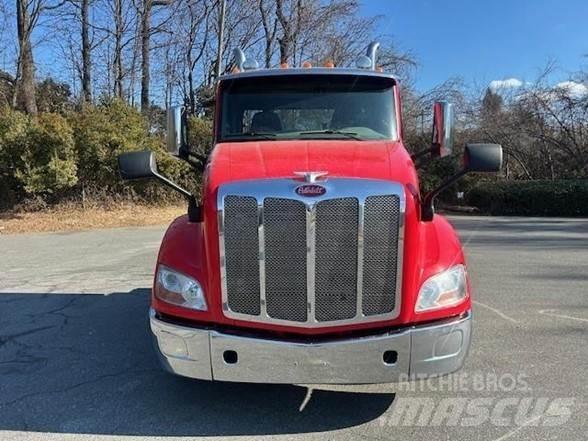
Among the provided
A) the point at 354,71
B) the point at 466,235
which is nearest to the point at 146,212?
the point at 466,235

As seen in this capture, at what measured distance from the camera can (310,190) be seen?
3.23 meters

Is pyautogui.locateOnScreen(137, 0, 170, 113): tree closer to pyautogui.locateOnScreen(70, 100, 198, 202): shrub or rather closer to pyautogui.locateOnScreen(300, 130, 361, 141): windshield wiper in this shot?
Result: pyautogui.locateOnScreen(70, 100, 198, 202): shrub

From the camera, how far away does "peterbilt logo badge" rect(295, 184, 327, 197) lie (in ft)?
10.5

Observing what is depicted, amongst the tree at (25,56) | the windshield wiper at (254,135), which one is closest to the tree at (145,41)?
the tree at (25,56)

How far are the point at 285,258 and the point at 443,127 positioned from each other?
6.89 feet

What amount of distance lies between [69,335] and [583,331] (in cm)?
508

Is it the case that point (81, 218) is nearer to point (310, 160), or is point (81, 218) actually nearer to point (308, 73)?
point (308, 73)

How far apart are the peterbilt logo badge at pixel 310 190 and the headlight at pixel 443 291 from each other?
866 mm

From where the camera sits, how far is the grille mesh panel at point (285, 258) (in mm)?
3230

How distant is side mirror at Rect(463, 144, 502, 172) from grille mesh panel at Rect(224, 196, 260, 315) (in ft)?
5.26

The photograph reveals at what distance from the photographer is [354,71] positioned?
4.94 meters

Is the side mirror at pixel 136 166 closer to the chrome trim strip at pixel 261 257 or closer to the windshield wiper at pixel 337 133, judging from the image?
the chrome trim strip at pixel 261 257

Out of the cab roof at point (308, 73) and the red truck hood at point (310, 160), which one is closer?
the red truck hood at point (310, 160)

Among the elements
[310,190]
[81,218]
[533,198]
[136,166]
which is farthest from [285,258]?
[533,198]
